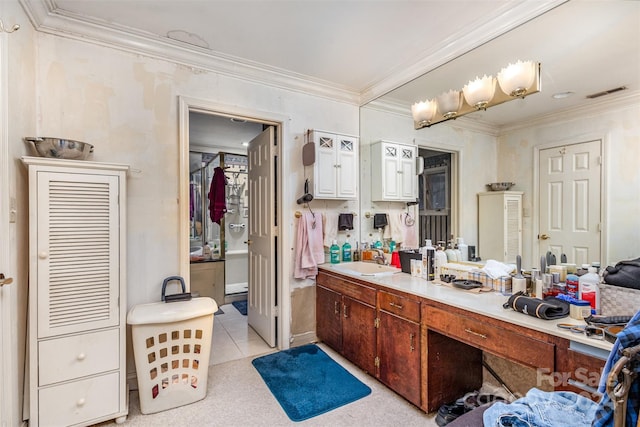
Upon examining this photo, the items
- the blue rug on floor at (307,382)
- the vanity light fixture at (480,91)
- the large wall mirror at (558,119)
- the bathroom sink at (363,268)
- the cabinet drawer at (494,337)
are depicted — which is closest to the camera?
the cabinet drawer at (494,337)

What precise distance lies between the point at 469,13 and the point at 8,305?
10.7ft

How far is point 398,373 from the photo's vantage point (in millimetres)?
2131

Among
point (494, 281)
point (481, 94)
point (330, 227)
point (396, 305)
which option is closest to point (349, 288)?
point (396, 305)

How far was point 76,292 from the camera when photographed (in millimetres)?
1880

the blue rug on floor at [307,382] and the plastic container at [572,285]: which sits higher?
the plastic container at [572,285]

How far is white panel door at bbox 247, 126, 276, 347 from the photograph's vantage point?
304 cm

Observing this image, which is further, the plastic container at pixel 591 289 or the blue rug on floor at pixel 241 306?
the blue rug on floor at pixel 241 306

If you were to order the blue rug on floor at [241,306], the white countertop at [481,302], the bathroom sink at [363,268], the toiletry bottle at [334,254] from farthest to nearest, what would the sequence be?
the blue rug on floor at [241,306] < the toiletry bottle at [334,254] < the bathroom sink at [363,268] < the white countertop at [481,302]

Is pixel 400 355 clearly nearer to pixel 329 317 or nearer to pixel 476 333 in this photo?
pixel 476 333

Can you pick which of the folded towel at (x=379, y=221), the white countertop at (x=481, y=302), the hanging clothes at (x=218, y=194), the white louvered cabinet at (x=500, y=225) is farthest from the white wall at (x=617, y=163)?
the hanging clothes at (x=218, y=194)

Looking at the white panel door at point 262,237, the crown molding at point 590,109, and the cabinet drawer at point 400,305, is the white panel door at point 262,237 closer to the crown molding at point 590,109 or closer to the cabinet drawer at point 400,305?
the cabinet drawer at point 400,305

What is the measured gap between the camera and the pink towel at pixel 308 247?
2992 mm

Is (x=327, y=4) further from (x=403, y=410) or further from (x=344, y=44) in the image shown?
(x=403, y=410)

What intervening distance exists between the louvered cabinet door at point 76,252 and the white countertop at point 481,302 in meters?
1.77
